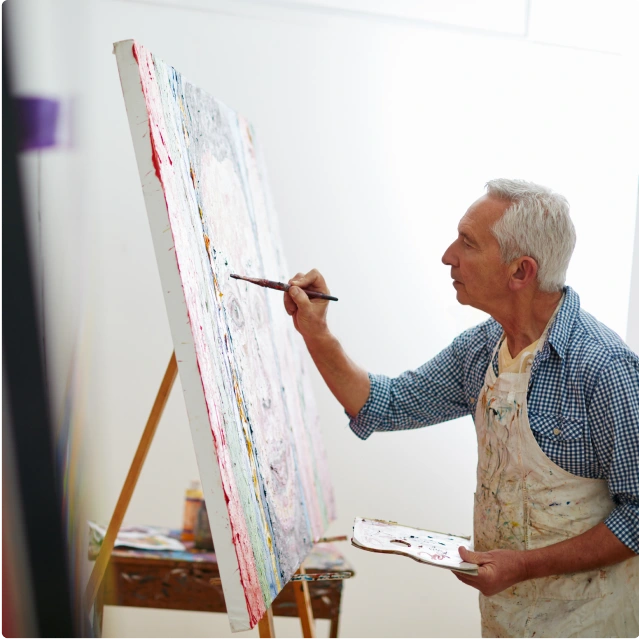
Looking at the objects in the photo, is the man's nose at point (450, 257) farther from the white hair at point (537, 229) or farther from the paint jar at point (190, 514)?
the paint jar at point (190, 514)

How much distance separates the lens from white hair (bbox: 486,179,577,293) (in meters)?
1.69

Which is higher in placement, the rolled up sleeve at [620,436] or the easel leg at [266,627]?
the rolled up sleeve at [620,436]

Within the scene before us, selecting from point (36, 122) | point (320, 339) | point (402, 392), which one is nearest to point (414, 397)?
point (402, 392)

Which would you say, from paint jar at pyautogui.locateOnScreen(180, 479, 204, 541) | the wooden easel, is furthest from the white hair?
paint jar at pyautogui.locateOnScreen(180, 479, 204, 541)

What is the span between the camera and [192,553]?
8.14 ft

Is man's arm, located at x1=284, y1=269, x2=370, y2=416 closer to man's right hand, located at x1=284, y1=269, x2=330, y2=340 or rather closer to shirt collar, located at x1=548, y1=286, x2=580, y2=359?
man's right hand, located at x1=284, y1=269, x2=330, y2=340

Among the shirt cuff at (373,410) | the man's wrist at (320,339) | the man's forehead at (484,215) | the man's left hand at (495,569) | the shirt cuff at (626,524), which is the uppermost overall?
the man's forehead at (484,215)

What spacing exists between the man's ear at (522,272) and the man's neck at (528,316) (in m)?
0.05

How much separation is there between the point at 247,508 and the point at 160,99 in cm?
76

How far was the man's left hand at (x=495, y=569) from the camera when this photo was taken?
5.11ft

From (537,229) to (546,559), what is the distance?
2.49 ft

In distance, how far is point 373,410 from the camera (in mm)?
1959

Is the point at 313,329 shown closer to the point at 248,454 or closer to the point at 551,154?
the point at 248,454

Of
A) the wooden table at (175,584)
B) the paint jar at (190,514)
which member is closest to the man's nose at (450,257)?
the wooden table at (175,584)
